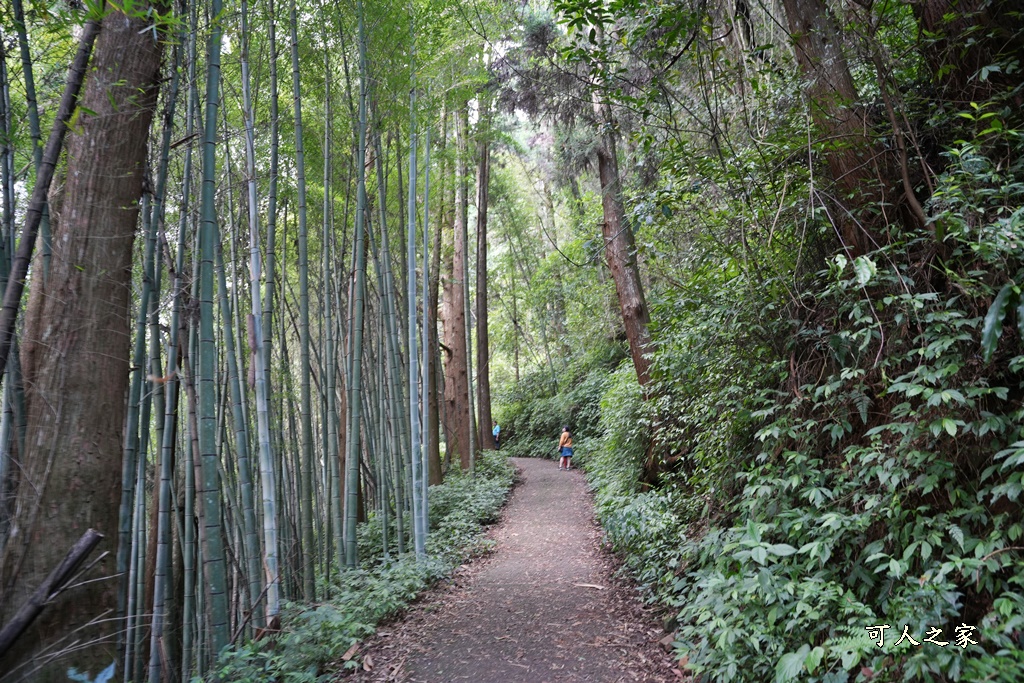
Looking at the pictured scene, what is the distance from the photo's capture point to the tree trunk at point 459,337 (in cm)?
985

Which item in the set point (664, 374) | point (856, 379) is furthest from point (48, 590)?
point (664, 374)

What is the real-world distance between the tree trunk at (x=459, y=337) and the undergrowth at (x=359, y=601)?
273cm

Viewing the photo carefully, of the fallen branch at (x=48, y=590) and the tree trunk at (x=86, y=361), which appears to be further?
the tree trunk at (x=86, y=361)

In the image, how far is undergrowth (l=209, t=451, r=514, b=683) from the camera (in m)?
3.02

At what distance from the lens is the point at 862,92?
11.3ft

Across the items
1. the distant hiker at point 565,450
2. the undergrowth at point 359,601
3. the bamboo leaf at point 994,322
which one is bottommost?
the undergrowth at point 359,601

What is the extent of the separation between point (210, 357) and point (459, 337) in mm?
7739

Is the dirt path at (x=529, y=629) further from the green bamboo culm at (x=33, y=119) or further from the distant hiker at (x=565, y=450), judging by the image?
the distant hiker at (x=565, y=450)

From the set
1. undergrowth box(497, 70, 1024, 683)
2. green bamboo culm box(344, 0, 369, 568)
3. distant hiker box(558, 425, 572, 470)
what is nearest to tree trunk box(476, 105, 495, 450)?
distant hiker box(558, 425, 572, 470)

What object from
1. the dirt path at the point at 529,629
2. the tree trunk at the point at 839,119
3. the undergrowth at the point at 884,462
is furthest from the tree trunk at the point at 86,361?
the tree trunk at the point at 839,119

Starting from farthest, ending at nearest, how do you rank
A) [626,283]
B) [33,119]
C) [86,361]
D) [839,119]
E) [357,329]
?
[626,283] → [357,329] → [839,119] → [33,119] → [86,361]

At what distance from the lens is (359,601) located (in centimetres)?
411

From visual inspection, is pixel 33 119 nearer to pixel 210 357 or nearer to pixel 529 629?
pixel 210 357

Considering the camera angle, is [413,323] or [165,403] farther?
[413,323]
